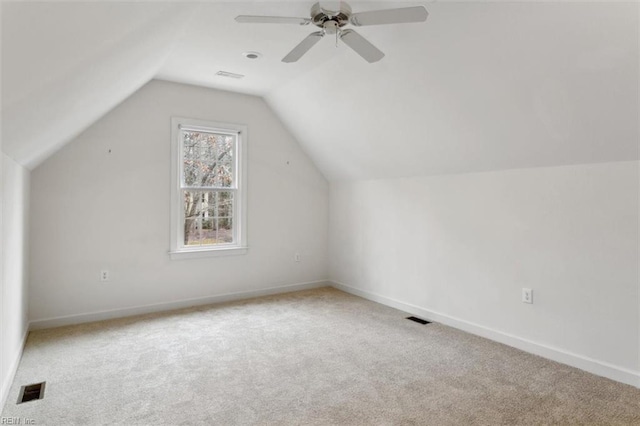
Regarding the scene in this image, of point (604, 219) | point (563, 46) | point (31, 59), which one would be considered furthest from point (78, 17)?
point (604, 219)

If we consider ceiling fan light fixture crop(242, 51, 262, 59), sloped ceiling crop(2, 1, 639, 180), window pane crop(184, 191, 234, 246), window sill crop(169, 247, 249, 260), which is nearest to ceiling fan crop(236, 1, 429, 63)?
sloped ceiling crop(2, 1, 639, 180)

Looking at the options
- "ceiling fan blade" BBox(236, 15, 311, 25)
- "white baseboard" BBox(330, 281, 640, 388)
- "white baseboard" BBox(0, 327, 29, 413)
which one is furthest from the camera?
"white baseboard" BBox(330, 281, 640, 388)

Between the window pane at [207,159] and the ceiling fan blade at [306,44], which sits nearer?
the ceiling fan blade at [306,44]

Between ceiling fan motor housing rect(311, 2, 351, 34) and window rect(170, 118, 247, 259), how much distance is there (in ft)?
8.50

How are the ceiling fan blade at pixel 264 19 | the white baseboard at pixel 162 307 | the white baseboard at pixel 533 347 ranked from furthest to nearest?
the white baseboard at pixel 162 307
the white baseboard at pixel 533 347
the ceiling fan blade at pixel 264 19

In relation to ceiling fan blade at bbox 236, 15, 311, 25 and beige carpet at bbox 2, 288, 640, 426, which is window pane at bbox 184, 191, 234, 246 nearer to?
beige carpet at bbox 2, 288, 640, 426

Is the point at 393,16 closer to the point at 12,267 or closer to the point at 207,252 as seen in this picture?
the point at 12,267

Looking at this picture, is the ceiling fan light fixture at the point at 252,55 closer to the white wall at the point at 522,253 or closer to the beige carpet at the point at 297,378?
the white wall at the point at 522,253

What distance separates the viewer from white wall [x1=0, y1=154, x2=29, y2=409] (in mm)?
2328

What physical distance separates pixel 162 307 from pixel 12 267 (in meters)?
1.81

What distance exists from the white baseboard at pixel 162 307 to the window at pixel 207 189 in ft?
1.77

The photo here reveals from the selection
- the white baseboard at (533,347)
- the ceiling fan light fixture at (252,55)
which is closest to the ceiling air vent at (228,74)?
the ceiling fan light fixture at (252,55)

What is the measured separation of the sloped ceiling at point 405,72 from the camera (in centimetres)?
158

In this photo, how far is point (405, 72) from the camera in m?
3.09
